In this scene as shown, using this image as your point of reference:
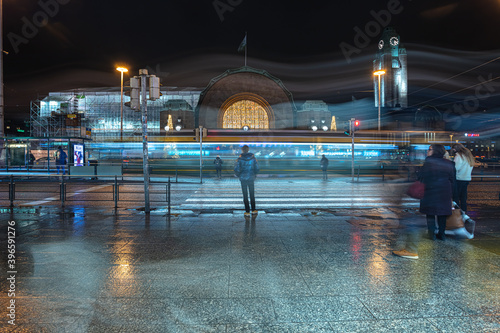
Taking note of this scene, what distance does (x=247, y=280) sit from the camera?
4.10 meters

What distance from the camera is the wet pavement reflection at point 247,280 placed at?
Result: 3.07 meters

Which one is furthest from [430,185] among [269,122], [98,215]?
[269,122]

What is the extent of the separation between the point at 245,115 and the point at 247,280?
51.4 metres

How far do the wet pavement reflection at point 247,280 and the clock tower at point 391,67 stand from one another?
334ft

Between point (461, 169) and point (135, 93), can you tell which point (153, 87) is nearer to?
point (135, 93)

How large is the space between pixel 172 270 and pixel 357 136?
99.0ft

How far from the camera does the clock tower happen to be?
97688mm

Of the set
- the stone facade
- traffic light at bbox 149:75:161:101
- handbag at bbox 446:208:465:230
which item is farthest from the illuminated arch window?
A: handbag at bbox 446:208:465:230

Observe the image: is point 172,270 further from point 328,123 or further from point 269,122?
point 328,123

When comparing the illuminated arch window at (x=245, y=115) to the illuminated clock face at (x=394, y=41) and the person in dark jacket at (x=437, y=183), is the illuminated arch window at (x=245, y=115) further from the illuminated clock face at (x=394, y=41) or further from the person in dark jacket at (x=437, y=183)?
the illuminated clock face at (x=394, y=41)

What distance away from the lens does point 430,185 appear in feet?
18.1

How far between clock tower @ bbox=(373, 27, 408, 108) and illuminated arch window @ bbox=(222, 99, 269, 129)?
58979mm

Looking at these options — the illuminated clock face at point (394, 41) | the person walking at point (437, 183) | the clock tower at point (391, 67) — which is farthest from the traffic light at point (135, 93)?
the illuminated clock face at point (394, 41)

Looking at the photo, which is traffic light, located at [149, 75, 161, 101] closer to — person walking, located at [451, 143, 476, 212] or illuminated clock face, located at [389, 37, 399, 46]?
person walking, located at [451, 143, 476, 212]
